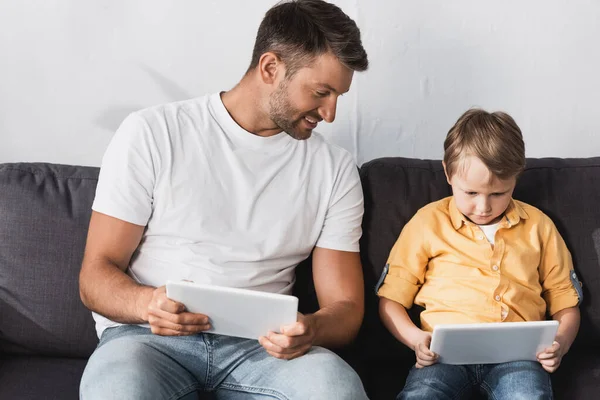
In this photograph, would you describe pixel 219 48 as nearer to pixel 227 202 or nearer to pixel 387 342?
pixel 227 202

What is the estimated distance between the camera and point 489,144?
6.64ft

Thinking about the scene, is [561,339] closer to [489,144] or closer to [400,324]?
[400,324]

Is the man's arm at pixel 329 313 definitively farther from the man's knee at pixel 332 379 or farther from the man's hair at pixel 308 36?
the man's hair at pixel 308 36

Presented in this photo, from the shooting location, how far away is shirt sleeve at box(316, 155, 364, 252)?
217cm

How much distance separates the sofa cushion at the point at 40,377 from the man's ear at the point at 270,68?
0.82 meters

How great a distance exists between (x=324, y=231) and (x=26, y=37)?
3.30 ft

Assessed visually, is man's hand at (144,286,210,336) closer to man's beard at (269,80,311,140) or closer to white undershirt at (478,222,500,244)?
man's beard at (269,80,311,140)

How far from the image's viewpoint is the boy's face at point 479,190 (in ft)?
6.64

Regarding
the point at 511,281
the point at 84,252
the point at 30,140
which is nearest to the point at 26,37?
the point at 30,140

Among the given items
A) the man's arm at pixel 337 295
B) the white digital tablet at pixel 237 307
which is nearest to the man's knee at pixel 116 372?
the white digital tablet at pixel 237 307

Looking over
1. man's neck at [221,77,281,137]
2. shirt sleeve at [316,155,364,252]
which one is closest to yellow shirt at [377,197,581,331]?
shirt sleeve at [316,155,364,252]

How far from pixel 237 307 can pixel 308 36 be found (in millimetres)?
662

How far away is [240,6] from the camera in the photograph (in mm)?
2461

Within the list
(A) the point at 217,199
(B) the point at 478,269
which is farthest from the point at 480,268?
(A) the point at 217,199
